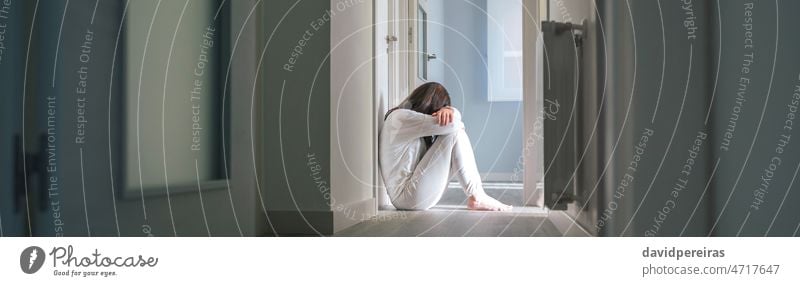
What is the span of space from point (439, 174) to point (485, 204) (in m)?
0.11

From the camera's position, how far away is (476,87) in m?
0.76

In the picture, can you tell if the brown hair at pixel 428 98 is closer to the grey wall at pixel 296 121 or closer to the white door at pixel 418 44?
the white door at pixel 418 44

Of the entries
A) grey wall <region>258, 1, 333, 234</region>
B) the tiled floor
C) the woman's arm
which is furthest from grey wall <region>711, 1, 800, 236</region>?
grey wall <region>258, 1, 333, 234</region>

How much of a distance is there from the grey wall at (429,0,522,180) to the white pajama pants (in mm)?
19

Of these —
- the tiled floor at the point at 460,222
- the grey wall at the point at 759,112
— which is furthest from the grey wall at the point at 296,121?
the grey wall at the point at 759,112

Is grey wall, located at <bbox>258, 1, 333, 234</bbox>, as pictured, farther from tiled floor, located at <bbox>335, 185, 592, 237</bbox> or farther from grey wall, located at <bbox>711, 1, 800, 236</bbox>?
grey wall, located at <bbox>711, 1, 800, 236</bbox>

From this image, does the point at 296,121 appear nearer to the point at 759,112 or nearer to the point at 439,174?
the point at 439,174

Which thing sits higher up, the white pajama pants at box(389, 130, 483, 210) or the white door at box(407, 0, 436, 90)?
the white door at box(407, 0, 436, 90)

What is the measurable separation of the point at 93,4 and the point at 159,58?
81 millimetres

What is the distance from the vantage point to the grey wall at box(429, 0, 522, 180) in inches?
28.4

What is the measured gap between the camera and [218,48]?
64 centimetres

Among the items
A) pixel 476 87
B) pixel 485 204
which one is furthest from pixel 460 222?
pixel 476 87
